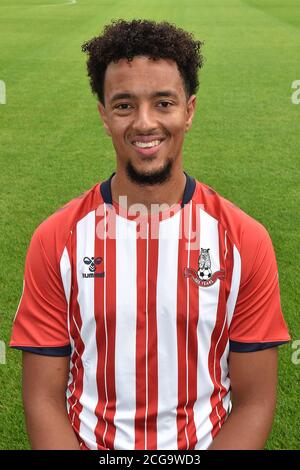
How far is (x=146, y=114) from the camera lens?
1.70 meters

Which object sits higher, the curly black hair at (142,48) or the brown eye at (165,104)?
the curly black hair at (142,48)

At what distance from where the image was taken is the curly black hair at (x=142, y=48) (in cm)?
175

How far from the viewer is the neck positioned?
1.79 m

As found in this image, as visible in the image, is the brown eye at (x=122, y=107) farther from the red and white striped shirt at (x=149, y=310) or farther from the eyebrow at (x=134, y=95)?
the red and white striped shirt at (x=149, y=310)

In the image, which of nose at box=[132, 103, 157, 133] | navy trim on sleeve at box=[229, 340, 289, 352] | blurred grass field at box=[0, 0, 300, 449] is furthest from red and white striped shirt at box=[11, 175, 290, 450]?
blurred grass field at box=[0, 0, 300, 449]

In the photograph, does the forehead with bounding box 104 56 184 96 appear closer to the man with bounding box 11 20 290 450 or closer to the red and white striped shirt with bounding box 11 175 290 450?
the man with bounding box 11 20 290 450

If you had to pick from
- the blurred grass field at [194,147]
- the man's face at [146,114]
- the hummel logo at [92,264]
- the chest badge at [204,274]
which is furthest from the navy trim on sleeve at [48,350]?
the blurred grass field at [194,147]

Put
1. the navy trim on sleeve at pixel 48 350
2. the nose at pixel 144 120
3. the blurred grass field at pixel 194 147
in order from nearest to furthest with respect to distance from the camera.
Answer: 1. the nose at pixel 144 120
2. the navy trim on sleeve at pixel 48 350
3. the blurred grass field at pixel 194 147

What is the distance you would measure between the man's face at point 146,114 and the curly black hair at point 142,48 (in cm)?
3

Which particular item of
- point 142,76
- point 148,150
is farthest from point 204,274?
point 142,76

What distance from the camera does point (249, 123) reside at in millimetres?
7926

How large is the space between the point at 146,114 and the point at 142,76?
0.38ft

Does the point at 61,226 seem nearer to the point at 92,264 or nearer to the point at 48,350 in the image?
the point at 92,264
